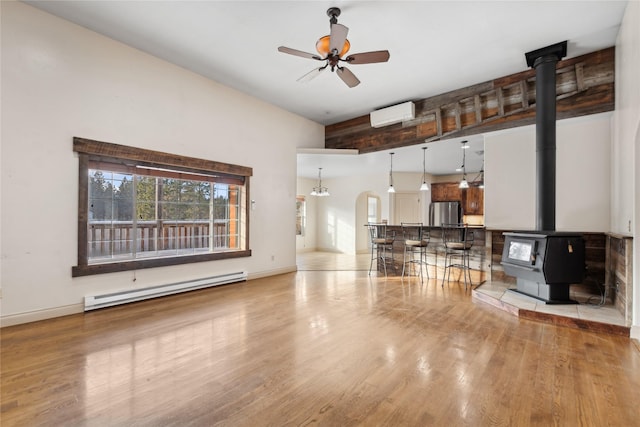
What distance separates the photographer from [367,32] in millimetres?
3611

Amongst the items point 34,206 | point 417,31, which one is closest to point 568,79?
point 417,31

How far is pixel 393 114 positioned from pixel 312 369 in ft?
16.0

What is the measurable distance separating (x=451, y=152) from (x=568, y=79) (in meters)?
2.54

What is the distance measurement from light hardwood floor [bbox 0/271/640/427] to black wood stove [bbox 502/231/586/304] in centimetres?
64

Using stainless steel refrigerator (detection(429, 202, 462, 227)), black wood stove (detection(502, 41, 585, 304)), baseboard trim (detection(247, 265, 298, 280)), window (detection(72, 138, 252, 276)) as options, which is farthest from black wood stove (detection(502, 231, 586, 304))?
stainless steel refrigerator (detection(429, 202, 462, 227))

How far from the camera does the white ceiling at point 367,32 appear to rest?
126 inches

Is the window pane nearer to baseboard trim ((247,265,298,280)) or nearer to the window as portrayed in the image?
the window

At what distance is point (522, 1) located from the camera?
3.05 metres

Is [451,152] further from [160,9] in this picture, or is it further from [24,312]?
[24,312]

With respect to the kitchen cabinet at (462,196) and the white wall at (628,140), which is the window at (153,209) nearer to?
the white wall at (628,140)

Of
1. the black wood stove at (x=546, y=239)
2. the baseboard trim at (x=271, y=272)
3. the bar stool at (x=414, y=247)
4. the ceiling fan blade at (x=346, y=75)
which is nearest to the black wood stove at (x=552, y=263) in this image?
the black wood stove at (x=546, y=239)

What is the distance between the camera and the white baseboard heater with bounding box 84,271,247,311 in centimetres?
366

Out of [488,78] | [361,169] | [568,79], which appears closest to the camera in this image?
[568,79]

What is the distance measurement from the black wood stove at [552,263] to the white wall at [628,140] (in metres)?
0.52
